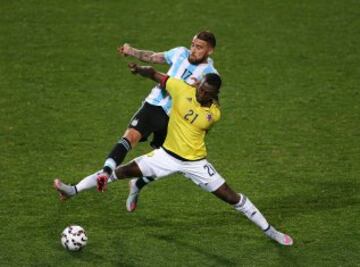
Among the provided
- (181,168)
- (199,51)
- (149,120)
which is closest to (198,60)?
(199,51)

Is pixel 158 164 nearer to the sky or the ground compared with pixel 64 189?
nearer to the sky

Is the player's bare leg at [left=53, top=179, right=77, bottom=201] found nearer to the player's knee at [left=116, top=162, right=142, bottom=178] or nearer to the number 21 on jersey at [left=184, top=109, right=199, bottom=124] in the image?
the player's knee at [left=116, top=162, right=142, bottom=178]

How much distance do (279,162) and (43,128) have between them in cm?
387

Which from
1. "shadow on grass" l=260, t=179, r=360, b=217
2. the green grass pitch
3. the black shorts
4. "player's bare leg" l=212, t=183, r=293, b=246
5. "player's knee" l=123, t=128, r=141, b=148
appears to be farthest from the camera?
"shadow on grass" l=260, t=179, r=360, b=217

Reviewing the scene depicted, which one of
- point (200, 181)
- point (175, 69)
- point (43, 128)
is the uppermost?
point (175, 69)

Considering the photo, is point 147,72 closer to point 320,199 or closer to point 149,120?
point 149,120

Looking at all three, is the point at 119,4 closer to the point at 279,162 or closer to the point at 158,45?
the point at 158,45

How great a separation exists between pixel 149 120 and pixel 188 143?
1.22m

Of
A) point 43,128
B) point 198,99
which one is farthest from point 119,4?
point 198,99

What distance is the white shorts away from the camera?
10.4 metres

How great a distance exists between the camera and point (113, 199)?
39.4 feet

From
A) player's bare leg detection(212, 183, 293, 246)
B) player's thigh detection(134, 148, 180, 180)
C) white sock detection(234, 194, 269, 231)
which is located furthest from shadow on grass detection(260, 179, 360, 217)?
player's thigh detection(134, 148, 180, 180)

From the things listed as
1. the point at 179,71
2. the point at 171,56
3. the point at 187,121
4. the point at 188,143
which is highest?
the point at 171,56

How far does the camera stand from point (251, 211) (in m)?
10.5
